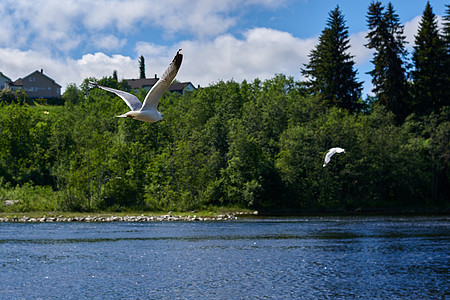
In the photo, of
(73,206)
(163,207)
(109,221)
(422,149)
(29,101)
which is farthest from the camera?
(29,101)

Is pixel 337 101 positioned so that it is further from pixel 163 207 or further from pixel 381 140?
pixel 163 207

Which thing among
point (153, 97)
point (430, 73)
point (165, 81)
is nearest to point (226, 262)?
point (153, 97)

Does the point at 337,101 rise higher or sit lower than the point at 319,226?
higher

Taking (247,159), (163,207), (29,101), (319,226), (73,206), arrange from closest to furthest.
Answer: (319,226), (73,206), (163,207), (247,159), (29,101)

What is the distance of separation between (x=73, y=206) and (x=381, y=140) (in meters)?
41.6

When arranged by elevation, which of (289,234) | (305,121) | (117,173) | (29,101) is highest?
(29,101)

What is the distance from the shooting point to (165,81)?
50.1ft

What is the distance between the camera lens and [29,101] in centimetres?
13712

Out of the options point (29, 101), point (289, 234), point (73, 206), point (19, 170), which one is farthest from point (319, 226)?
point (29, 101)

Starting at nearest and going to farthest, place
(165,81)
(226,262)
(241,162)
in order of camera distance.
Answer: (165,81) < (226,262) < (241,162)

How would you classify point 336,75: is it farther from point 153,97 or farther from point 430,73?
point 153,97

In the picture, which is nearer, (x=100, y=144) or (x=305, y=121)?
(x=100, y=144)

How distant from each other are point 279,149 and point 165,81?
6521 cm

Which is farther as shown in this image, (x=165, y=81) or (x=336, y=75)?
(x=336, y=75)
